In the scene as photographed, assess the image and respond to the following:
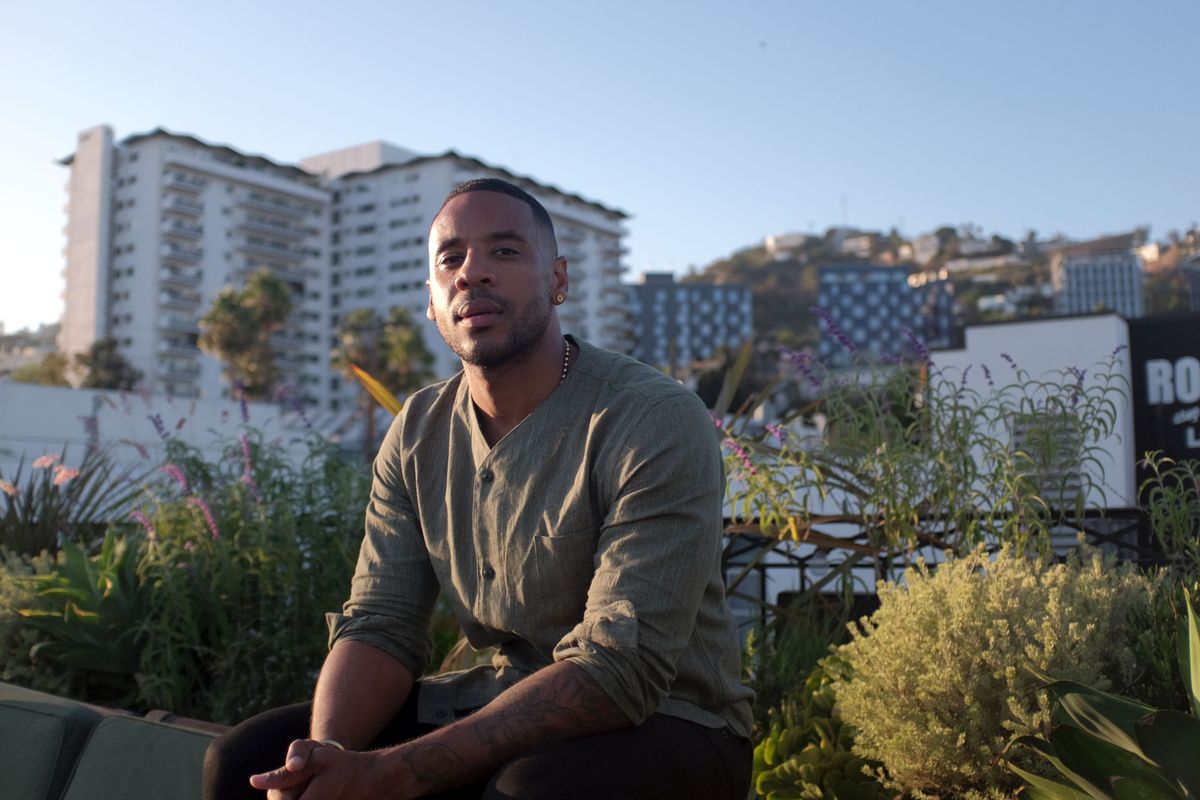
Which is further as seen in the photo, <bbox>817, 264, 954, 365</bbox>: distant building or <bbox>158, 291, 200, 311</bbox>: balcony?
<bbox>817, 264, 954, 365</bbox>: distant building

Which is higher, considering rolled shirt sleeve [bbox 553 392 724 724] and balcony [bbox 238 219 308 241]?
balcony [bbox 238 219 308 241]

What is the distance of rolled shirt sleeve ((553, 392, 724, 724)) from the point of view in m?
1.86

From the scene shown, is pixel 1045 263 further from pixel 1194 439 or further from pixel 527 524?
pixel 527 524

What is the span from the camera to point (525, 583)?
2.13 m

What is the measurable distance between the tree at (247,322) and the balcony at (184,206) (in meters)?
40.7

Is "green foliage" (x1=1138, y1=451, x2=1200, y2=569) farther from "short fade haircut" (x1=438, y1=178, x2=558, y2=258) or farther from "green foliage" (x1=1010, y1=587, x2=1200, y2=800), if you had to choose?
"short fade haircut" (x1=438, y1=178, x2=558, y2=258)

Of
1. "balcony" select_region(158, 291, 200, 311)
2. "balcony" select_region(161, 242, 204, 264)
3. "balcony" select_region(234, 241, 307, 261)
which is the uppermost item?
"balcony" select_region(234, 241, 307, 261)

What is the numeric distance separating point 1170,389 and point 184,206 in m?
95.0

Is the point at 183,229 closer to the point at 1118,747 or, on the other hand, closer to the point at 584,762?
the point at 584,762

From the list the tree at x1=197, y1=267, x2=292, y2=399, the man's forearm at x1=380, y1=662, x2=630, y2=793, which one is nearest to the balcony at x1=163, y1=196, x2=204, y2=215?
the tree at x1=197, y1=267, x2=292, y2=399

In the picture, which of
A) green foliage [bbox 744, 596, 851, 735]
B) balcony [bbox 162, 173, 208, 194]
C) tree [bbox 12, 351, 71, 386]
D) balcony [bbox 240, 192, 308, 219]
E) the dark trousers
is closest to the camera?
the dark trousers

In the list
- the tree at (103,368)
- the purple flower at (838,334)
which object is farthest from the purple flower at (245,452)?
the tree at (103,368)

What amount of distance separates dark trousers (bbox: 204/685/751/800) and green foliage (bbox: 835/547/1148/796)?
0.52 metres

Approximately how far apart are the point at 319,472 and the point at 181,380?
97018mm
